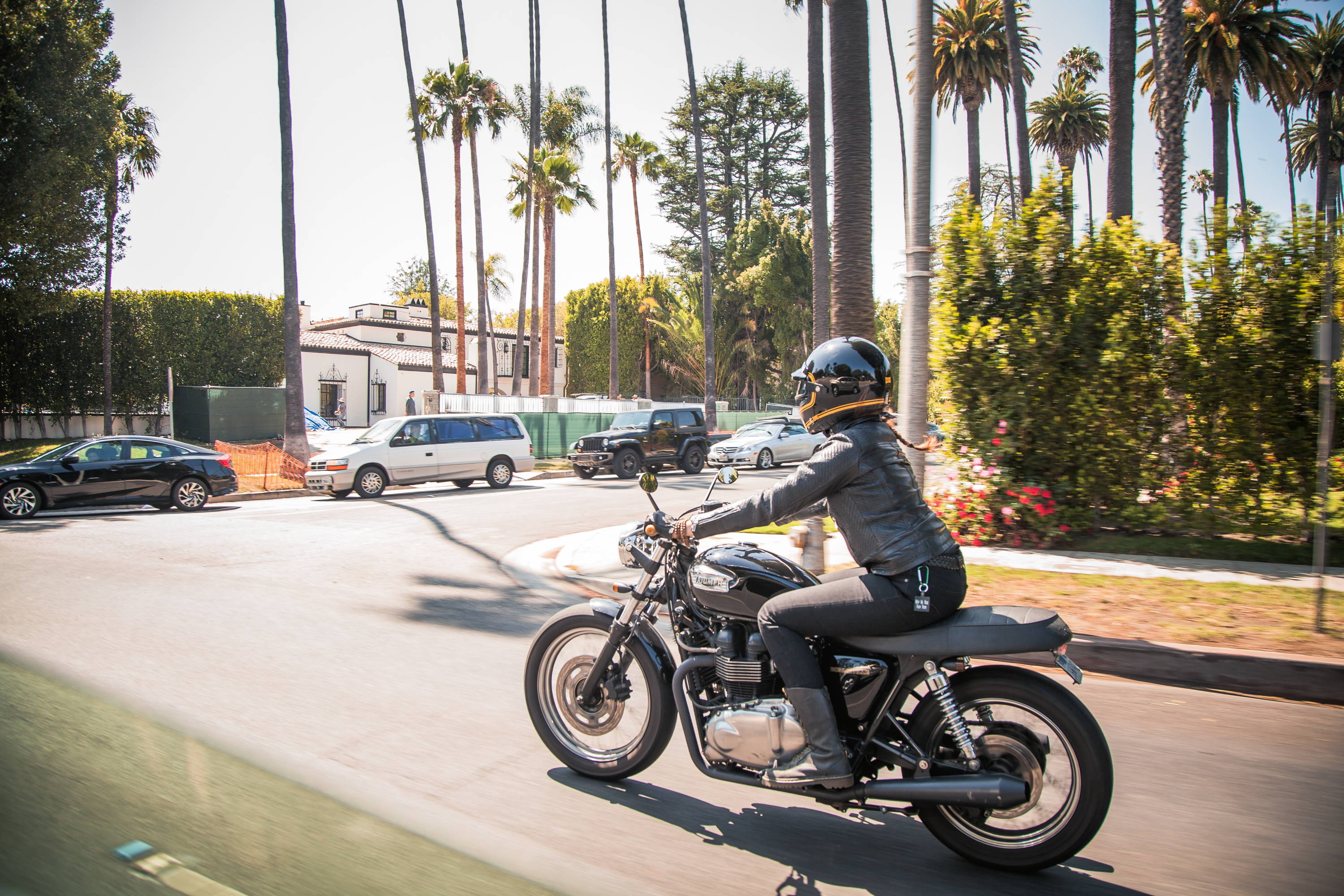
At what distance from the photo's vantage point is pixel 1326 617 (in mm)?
6070

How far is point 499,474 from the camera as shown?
20.4 meters

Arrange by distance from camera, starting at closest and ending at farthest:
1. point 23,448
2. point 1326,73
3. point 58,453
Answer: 1. point 58,453
2. point 23,448
3. point 1326,73

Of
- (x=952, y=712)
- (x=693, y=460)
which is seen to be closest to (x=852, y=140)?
(x=952, y=712)

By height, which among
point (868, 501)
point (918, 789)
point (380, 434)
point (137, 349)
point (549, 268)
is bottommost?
point (918, 789)

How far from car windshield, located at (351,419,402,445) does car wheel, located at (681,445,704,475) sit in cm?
896

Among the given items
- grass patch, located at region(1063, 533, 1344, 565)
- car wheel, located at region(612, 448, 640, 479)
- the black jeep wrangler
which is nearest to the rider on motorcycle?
grass patch, located at region(1063, 533, 1344, 565)

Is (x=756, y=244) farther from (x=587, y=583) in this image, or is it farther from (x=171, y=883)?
(x=171, y=883)

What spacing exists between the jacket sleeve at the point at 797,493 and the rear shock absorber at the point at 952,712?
733 millimetres

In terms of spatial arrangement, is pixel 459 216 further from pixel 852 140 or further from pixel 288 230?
pixel 852 140

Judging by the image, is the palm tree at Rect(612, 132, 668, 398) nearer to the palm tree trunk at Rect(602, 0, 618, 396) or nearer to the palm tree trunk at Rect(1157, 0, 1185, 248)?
the palm tree trunk at Rect(602, 0, 618, 396)

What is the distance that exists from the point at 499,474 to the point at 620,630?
17317mm

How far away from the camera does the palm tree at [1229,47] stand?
70.6ft

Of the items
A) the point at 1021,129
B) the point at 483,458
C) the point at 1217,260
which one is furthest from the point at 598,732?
the point at 1021,129

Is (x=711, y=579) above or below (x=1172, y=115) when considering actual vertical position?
below
